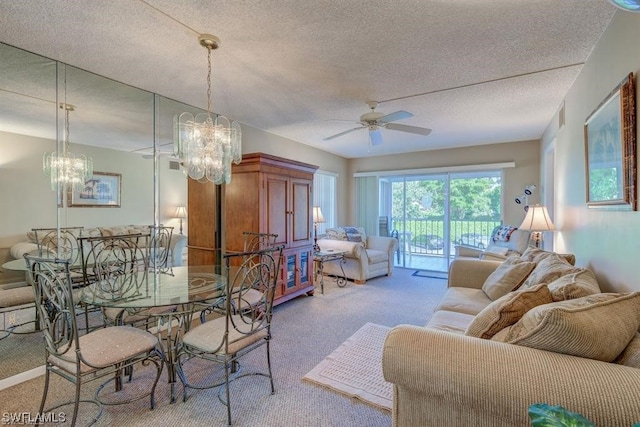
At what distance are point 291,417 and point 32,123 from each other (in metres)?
3.00

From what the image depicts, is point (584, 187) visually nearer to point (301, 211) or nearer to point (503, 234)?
point (503, 234)

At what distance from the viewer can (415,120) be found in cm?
412

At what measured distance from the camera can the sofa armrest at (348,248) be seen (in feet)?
16.5

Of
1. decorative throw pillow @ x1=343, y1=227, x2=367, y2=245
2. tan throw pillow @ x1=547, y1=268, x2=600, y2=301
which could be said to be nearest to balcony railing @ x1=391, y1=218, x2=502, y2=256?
decorative throw pillow @ x1=343, y1=227, x2=367, y2=245

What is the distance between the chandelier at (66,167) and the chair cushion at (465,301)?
3345mm

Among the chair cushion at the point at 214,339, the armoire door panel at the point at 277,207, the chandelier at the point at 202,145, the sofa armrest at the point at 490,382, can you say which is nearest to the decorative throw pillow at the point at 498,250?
the armoire door panel at the point at 277,207

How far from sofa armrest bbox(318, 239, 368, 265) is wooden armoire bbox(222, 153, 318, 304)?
969mm

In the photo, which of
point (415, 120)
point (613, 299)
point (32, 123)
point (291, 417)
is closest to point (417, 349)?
point (613, 299)

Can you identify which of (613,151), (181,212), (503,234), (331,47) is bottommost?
(503,234)

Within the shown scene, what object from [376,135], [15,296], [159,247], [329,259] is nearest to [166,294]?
[15,296]

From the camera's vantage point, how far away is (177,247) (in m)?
3.62

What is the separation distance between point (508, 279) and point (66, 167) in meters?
3.87

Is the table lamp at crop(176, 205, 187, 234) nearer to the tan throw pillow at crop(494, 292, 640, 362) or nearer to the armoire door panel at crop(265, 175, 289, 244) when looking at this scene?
the armoire door panel at crop(265, 175, 289, 244)

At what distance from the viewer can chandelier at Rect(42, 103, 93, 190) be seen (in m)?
2.58
